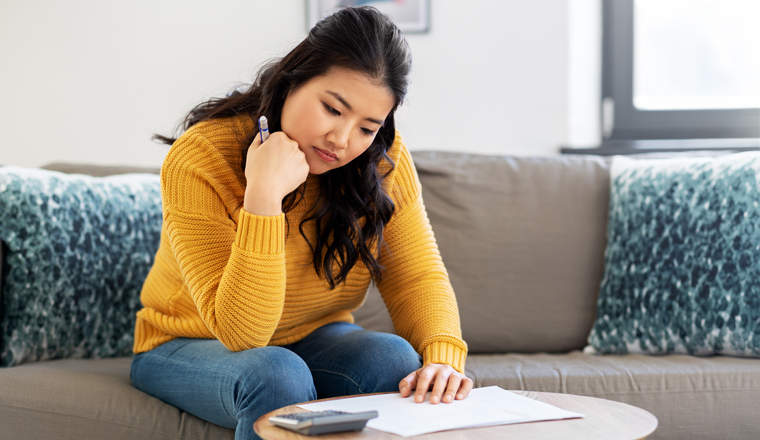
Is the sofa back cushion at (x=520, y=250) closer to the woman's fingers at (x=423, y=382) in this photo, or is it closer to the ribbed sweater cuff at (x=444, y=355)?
the ribbed sweater cuff at (x=444, y=355)

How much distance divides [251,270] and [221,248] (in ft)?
0.35

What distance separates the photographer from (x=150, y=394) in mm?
1153

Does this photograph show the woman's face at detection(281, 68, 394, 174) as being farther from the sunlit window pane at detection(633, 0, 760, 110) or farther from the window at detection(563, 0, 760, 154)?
the sunlit window pane at detection(633, 0, 760, 110)

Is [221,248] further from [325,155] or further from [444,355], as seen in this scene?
[444,355]

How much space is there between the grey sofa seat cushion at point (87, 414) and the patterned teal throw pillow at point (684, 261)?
963mm

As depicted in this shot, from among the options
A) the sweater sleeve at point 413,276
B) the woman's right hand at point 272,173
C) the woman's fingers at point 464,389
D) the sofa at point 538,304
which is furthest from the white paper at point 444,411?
the sofa at point 538,304

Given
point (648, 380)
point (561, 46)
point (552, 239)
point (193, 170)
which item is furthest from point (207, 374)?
point (561, 46)

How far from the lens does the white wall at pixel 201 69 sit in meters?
2.15

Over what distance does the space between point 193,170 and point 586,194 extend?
1.04 metres

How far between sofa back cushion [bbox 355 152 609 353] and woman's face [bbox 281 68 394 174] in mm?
659

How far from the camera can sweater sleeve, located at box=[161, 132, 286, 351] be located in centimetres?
96

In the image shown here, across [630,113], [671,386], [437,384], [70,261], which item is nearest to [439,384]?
[437,384]

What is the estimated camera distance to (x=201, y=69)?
2.16 m

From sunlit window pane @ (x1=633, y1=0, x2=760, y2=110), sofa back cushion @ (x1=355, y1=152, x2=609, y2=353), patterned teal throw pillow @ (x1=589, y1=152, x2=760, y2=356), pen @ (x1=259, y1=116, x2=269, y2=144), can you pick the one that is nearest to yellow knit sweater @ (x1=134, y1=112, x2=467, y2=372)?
pen @ (x1=259, y1=116, x2=269, y2=144)
